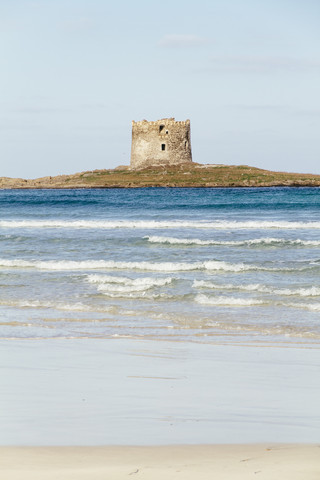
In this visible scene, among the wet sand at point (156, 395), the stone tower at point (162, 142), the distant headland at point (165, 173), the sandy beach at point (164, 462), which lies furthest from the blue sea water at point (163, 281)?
the stone tower at point (162, 142)

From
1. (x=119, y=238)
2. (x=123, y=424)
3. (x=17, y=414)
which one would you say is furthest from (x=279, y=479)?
(x=119, y=238)

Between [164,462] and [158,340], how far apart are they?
178 inches

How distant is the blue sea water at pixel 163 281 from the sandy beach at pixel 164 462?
4.15 m

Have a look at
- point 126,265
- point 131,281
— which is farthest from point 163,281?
point 126,265

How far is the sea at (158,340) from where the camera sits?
525 centimetres

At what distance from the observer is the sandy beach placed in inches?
162

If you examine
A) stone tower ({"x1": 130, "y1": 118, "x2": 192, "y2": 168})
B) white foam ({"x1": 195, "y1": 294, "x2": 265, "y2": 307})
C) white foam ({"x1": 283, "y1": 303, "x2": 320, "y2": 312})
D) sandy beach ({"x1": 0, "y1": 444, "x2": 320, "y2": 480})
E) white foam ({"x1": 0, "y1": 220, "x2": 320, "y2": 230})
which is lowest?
white foam ({"x1": 283, "y1": 303, "x2": 320, "y2": 312})

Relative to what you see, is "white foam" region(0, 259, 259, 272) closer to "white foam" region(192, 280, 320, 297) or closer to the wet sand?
"white foam" region(192, 280, 320, 297)

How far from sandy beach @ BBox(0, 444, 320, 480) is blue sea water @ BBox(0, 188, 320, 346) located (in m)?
4.15

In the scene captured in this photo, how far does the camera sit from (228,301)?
11.9 m

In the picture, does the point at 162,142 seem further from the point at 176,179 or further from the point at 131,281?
the point at 131,281

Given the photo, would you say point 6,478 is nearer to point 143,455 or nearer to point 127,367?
point 143,455

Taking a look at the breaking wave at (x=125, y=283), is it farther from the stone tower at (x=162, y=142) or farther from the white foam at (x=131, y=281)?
the stone tower at (x=162, y=142)

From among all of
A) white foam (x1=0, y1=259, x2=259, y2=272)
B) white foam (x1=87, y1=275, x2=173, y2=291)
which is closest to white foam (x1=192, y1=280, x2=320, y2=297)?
white foam (x1=87, y1=275, x2=173, y2=291)
